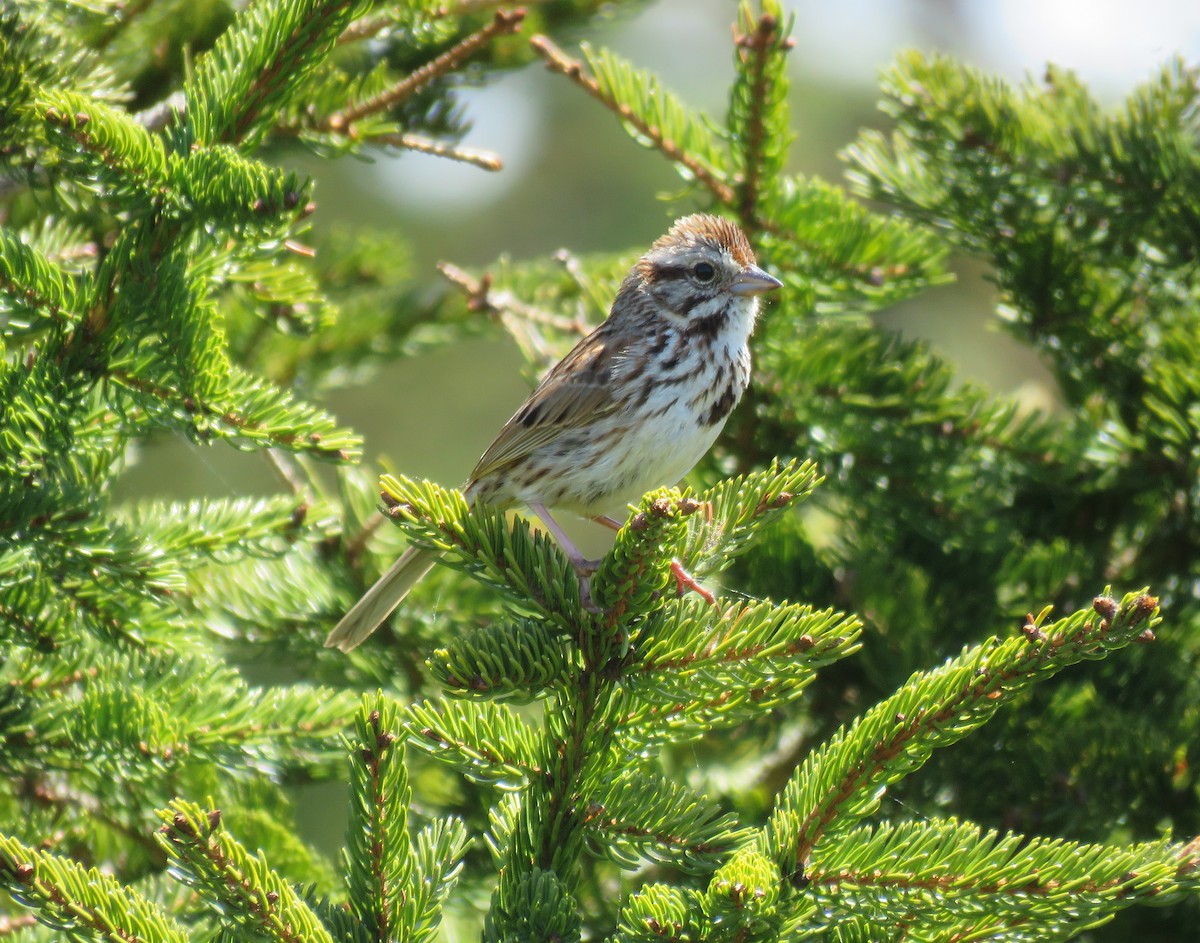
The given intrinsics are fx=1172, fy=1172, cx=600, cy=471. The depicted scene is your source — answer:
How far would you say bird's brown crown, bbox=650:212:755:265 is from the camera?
10.5ft

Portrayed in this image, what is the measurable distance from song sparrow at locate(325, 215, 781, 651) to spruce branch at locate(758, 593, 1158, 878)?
1349 mm

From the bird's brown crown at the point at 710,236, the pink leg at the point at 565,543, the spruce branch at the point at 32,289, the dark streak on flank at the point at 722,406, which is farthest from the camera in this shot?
the bird's brown crown at the point at 710,236

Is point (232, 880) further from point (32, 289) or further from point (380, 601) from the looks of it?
point (380, 601)


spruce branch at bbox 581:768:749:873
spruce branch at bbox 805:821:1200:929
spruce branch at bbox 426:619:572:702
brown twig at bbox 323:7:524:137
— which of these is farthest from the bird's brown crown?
spruce branch at bbox 805:821:1200:929

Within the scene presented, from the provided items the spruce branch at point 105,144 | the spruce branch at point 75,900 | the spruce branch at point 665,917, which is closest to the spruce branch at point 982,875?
the spruce branch at point 665,917

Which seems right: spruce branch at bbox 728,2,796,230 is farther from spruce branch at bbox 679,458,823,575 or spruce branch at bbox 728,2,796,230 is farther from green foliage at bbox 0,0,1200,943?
spruce branch at bbox 679,458,823,575

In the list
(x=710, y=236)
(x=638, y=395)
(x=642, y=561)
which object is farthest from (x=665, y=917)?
(x=710, y=236)

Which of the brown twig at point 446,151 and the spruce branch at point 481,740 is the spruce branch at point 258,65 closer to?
the brown twig at point 446,151

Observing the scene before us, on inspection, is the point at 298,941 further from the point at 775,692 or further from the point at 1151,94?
the point at 1151,94

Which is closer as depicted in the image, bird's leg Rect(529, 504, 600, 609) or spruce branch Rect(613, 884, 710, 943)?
spruce branch Rect(613, 884, 710, 943)

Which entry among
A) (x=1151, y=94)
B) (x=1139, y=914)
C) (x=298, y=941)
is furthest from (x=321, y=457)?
(x=1151, y=94)

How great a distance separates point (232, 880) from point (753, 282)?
219cm

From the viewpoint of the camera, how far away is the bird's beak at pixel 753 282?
311 cm

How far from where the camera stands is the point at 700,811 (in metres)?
1.81
